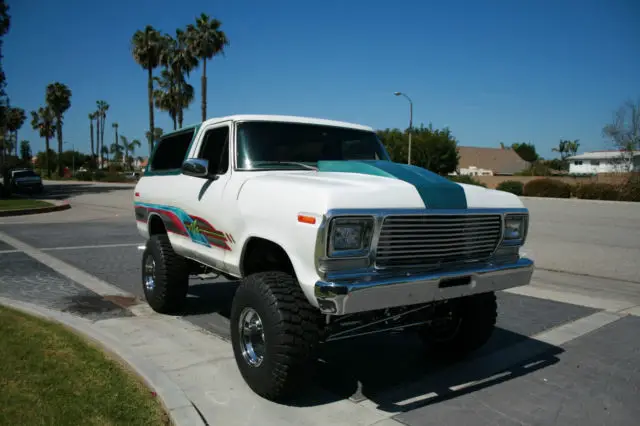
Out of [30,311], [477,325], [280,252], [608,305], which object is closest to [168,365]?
[280,252]

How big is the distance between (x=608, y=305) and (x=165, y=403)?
224 inches

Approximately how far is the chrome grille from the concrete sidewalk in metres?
1.12

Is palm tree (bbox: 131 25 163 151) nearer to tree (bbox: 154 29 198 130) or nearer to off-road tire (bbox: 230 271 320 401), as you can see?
tree (bbox: 154 29 198 130)

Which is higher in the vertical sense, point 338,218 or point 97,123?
point 97,123

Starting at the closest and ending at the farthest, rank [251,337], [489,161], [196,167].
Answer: [251,337], [196,167], [489,161]

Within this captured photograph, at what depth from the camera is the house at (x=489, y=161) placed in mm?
94625

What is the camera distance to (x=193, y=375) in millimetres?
4340

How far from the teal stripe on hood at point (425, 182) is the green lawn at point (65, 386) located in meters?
2.27

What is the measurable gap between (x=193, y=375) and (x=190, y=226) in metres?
1.47

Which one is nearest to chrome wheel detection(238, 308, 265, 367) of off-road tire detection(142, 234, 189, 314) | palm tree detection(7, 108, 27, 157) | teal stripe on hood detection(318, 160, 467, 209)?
teal stripe on hood detection(318, 160, 467, 209)

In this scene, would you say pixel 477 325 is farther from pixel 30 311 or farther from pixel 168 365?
pixel 30 311

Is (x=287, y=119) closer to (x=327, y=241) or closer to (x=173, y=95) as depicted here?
(x=327, y=241)

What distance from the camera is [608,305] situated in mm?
6832

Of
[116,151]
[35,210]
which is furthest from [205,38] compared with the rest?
[116,151]
